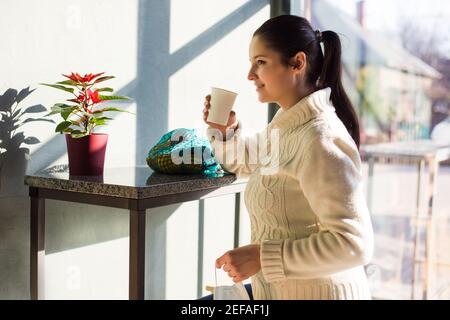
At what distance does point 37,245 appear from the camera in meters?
1.68

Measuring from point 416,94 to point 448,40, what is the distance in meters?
0.26

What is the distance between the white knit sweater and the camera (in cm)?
113

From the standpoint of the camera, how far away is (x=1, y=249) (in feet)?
5.54

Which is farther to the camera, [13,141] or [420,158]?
[420,158]

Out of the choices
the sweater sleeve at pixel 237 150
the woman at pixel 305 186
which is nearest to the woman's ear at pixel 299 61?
the woman at pixel 305 186

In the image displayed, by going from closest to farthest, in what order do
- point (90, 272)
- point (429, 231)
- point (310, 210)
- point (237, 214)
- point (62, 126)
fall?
point (310, 210) → point (62, 126) → point (90, 272) → point (237, 214) → point (429, 231)

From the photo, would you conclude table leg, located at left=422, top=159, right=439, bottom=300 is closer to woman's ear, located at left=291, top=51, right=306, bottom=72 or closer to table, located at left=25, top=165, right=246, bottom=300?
table, located at left=25, top=165, right=246, bottom=300

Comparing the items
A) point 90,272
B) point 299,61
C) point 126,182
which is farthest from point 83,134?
point 299,61

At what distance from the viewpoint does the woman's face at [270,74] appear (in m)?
1.31

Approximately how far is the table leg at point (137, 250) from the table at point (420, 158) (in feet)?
4.48

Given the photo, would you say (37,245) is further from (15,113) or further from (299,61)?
(299,61)

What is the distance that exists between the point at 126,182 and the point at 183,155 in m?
0.26
